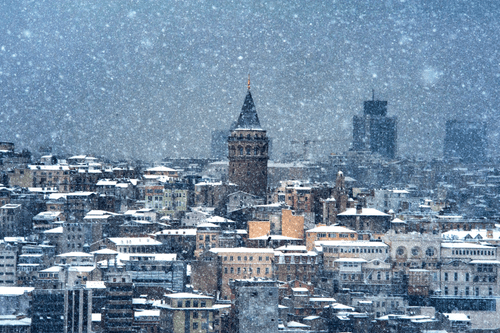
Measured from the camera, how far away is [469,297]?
60.4 meters

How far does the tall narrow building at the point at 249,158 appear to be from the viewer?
75.9 metres

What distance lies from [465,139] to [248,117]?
3083 inches

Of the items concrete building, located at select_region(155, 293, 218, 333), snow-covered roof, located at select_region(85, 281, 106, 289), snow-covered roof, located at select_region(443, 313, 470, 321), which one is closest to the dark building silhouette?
snow-covered roof, located at select_region(443, 313, 470, 321)

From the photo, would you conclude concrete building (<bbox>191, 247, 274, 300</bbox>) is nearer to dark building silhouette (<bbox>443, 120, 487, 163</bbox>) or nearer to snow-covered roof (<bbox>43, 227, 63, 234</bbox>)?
snow-covered roof (<bbox>43, 227, 63, 234</bbox>)

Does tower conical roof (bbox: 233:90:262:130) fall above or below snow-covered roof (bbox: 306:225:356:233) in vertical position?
above

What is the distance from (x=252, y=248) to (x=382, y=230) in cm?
888

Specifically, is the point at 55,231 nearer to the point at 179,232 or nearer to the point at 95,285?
the point at 179,232

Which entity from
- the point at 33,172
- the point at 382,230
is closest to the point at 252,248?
the point at 382,230

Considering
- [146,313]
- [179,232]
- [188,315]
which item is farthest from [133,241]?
[188,315]

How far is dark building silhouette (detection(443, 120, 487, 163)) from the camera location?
493ft

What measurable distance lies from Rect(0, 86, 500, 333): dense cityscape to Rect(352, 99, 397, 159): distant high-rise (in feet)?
205

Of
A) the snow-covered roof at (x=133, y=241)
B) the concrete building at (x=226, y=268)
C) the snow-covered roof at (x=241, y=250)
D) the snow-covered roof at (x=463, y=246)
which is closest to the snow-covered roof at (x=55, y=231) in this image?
the snow-covered roof at (x=133, y=241)

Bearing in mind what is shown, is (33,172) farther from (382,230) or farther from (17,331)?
(17,331)

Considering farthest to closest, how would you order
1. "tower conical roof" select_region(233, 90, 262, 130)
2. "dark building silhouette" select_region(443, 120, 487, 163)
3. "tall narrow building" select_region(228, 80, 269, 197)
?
"dark building silhouette" select_region(443, 120, 487, 163)
"tower conical roof" select_region(233, 90, 262, 130)
"tall narrow building" select_region(228, 80, 269, 197)
